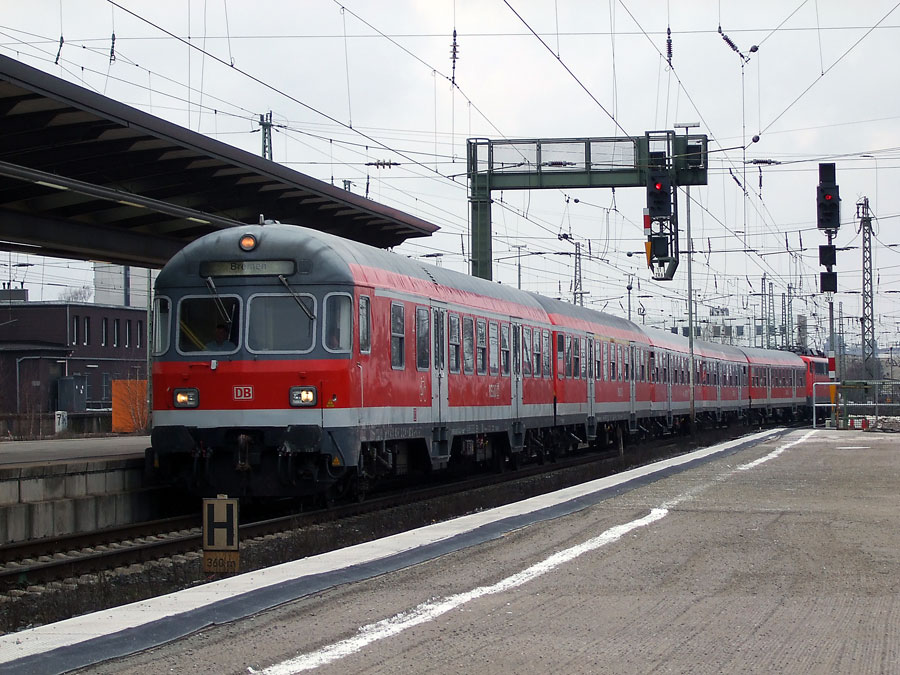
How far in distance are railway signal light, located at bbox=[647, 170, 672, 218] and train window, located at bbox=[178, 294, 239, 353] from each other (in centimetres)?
1478

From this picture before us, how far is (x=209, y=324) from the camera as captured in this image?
1565 centimetres

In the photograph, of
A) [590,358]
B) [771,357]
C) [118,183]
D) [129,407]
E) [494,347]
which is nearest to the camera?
[118,183]

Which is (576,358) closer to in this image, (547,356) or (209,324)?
(547,356)

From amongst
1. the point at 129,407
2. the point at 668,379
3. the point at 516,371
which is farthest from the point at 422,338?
the point at 129,407

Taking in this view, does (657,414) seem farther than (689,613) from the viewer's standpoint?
Yes

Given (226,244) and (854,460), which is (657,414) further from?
(226,244)

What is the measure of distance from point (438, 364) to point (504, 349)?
12.8 feet

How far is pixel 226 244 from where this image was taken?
51.9ft

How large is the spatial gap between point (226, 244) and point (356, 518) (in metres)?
3.94

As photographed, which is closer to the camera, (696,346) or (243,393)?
(243,393)

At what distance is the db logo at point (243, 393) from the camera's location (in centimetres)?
1525

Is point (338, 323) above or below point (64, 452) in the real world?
above

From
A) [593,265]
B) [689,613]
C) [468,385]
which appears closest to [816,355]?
[593,265]

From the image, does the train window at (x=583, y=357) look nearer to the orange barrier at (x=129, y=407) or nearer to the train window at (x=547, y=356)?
the train window at (x=547, y=356)
